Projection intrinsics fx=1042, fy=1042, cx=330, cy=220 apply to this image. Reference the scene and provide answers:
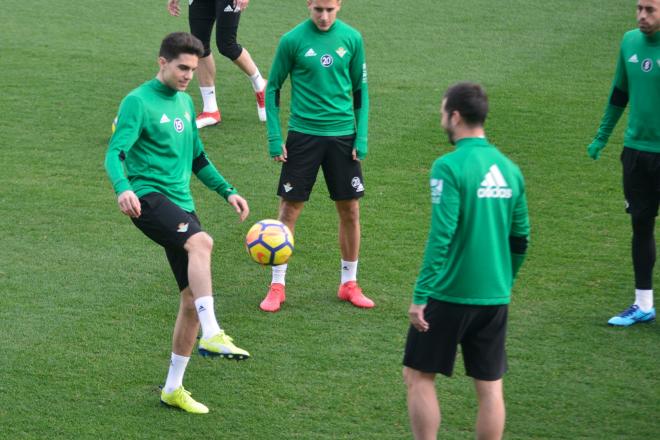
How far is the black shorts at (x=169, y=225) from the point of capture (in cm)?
595

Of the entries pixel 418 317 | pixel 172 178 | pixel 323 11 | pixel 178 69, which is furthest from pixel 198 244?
pixel 323 11

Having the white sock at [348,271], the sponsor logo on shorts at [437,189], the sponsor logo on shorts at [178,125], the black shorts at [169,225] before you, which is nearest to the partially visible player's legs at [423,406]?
the sponsor logo on shorts at [437,189]

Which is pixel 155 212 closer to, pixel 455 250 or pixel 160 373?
pixel 160 373

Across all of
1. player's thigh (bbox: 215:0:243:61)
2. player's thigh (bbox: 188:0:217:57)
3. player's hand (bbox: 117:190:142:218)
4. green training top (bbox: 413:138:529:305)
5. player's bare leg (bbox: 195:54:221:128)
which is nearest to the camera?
green training top (bbox: 413:138:529:305)

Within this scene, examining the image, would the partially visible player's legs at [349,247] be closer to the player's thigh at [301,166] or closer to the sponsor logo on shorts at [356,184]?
the sponsor logo on shorts at [356,184]

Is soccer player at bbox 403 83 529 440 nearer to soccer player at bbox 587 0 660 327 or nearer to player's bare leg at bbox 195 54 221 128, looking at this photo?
soccer player at bbox 587 0 660 327

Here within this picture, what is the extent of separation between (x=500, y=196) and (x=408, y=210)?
4575 millimetres

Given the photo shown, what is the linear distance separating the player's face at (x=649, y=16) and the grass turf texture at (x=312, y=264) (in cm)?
202

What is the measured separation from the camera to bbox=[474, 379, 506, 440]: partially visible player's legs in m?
5.06

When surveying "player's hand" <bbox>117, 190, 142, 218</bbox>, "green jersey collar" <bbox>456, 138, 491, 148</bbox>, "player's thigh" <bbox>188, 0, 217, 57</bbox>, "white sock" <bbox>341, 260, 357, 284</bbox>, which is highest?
"player's thigh" <bbox>188, 0, 217, 57</bbox>

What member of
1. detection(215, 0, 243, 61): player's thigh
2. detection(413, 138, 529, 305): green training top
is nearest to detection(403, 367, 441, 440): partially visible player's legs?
detection(413, 138, 529, 305): green training top

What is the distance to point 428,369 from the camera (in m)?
5.05

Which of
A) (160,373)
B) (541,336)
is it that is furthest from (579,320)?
(160,373)

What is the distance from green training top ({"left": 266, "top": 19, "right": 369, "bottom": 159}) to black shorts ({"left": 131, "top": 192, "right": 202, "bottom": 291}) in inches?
66.4
